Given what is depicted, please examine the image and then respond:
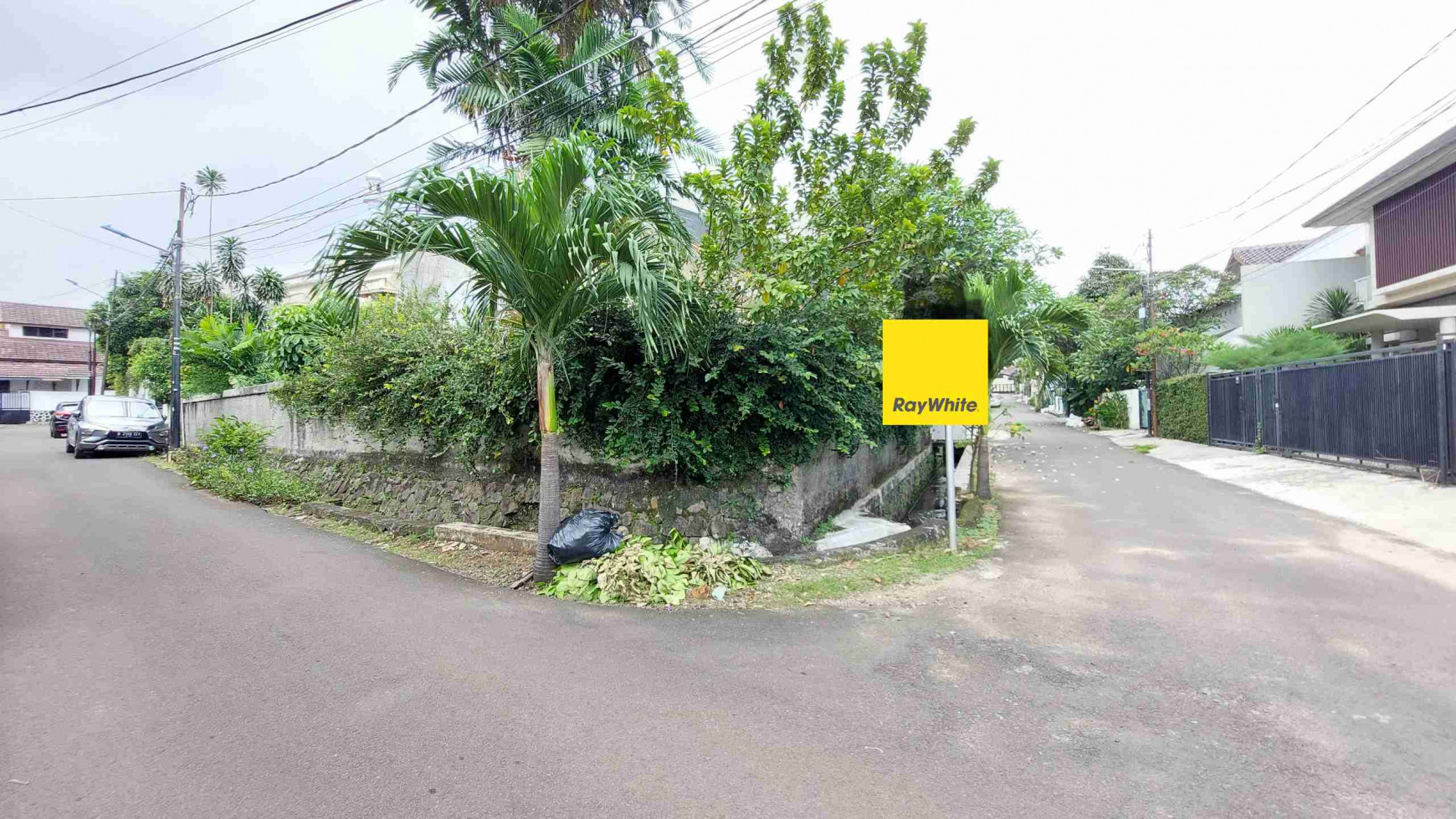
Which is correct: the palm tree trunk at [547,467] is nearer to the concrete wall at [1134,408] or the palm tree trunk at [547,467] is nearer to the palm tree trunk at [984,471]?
the palm tree trunk at [984,471]

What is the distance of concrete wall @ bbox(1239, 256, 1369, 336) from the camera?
25.2 meters

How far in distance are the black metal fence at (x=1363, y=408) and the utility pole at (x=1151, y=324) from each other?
295 inches

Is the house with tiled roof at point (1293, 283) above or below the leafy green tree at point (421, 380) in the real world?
above

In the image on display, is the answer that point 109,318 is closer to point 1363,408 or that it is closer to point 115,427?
point 115,427

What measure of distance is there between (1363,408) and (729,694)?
13.6m

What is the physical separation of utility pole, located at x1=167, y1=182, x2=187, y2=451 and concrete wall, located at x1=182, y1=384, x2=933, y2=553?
601 cm

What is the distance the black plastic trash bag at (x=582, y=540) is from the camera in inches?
238

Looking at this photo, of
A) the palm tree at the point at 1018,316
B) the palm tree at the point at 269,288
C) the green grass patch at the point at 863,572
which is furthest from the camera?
the palm tree at the point at 269,288

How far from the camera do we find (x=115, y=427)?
16.7m

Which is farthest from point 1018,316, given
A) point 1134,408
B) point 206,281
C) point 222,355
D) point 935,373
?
point 206,281

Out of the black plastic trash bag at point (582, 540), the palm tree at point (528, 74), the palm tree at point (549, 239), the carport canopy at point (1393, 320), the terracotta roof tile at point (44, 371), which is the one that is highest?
the palm tree at point (528, 74)

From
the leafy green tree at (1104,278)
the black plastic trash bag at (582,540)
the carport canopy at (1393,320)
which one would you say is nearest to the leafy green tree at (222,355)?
the black plastic trash bag at (582,540)

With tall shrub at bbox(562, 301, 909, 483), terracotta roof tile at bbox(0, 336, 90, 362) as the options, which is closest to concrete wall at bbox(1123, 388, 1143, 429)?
tall shrub at bbox(562, 301, 909, 483)

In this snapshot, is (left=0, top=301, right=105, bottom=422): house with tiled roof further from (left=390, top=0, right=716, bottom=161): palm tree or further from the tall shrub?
the tall shrub
